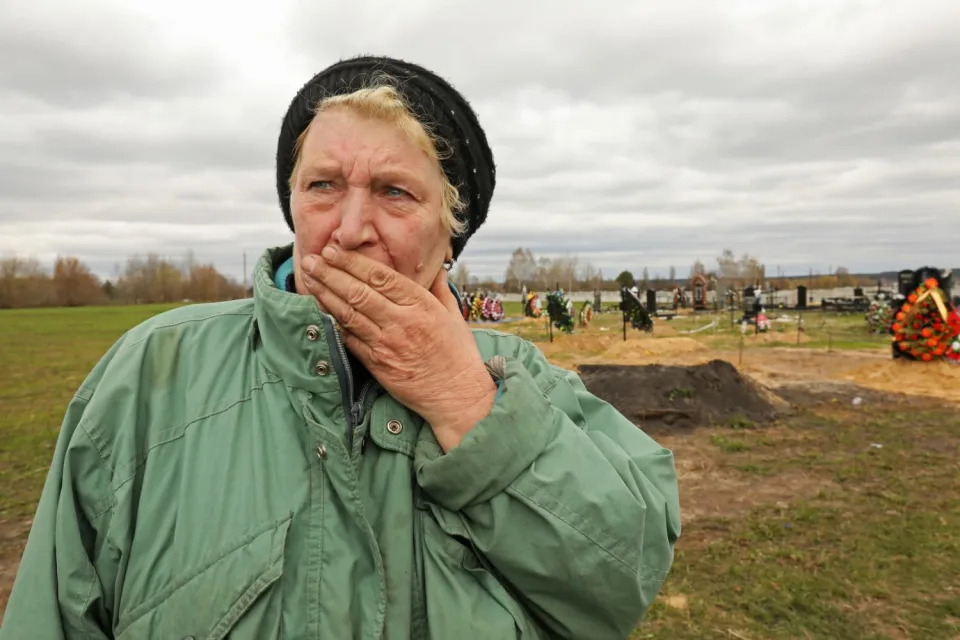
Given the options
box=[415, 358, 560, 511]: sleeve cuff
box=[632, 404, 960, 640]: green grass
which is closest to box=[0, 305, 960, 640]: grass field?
box=[632, 404, 960, 640]: green grass

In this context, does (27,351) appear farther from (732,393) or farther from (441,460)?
(441,460)

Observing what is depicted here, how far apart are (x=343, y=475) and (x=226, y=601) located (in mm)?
311

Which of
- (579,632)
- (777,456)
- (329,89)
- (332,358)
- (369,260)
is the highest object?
(329,89)

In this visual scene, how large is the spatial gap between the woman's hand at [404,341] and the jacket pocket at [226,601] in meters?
0.39

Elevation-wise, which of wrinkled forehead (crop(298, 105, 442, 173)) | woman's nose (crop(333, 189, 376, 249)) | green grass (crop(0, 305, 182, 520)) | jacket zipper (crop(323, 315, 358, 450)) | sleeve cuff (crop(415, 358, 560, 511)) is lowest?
green grass (crop(0, 305, 182, 520))

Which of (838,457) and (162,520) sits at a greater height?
(162,520)

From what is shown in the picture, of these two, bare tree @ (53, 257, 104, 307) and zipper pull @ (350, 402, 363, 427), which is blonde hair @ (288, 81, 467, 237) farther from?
bare tree @ (53, 257, 104, 307)

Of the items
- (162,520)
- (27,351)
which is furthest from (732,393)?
(27,351)

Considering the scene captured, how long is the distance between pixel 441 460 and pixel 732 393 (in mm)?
10633

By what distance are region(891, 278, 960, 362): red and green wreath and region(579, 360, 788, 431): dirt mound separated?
5453mm

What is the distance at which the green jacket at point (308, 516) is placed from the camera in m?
1.24

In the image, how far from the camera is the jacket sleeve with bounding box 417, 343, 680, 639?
129cm

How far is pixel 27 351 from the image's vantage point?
21484 millimetres

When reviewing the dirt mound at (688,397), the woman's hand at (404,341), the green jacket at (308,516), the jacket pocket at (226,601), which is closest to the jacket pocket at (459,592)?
the green jacket at (308,516)
